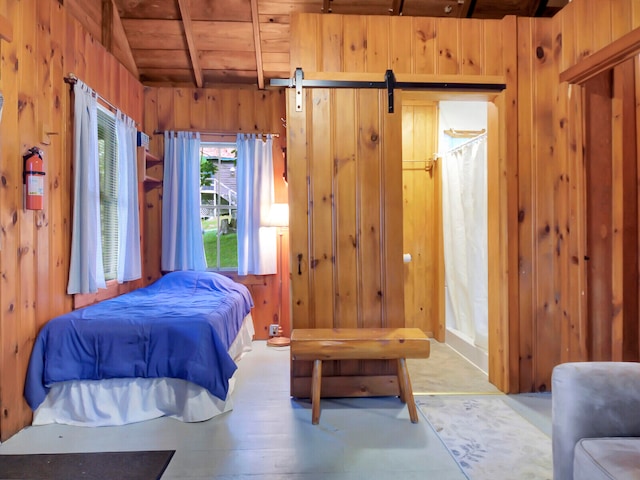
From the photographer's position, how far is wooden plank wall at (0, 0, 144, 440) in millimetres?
2170

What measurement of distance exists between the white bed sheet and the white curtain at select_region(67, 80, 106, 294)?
0.74m

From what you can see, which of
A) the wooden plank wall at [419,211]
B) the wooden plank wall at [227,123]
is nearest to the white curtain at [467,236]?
the wooden plank wall at [419,211]

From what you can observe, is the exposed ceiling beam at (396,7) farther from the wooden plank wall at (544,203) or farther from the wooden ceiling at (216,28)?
the wooden plank wall at (544,203)

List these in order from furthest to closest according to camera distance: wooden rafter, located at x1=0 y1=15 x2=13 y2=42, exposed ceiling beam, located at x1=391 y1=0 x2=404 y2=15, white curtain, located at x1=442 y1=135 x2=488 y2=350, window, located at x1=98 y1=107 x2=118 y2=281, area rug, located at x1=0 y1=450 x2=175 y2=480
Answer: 1. exposed ceiling beam, located at x1=391 y1=0 x2=404 y2=15
2. white curtain, located at x1=442 y1=135 x2=488 y2=350
3. window, located at x1=98 y1=107 x2=118 y2=281
4. wooden rafter, located at x1=0 y1=15 x2=13 y2=42
5. area rug, located at x1=0 y1=450 x2=175 y2=480

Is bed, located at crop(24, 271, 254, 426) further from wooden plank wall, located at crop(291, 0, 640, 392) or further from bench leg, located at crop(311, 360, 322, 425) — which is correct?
wooden plank wall, located at crop(291, 0, 640, 392)

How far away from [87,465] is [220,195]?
3.06 m

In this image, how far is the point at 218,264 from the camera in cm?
437

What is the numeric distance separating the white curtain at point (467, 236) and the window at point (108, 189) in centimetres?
313

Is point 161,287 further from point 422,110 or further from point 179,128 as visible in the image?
point 422,110

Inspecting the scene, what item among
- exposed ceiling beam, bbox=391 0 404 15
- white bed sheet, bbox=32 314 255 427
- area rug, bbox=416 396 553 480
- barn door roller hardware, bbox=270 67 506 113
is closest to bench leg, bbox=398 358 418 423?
area rug, bbox=416 396 553 480

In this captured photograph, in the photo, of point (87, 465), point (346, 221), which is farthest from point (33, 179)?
point (346, 221)

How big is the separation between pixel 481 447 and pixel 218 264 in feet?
10.4

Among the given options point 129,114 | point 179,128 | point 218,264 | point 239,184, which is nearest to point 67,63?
point 129,114

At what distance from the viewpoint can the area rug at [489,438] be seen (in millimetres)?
1807
